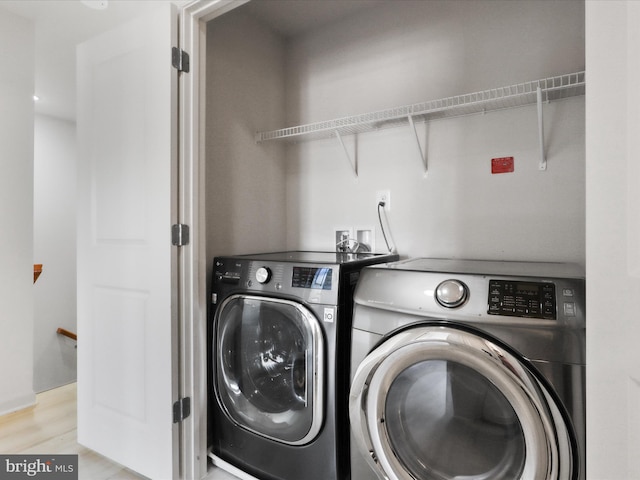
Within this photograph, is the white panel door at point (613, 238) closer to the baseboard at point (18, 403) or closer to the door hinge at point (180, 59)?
the door hinge at point (180, 59)

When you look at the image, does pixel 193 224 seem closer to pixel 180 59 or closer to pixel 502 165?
pixel 180 59

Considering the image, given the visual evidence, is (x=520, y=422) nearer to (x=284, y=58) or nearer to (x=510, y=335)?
(x=510, y=335)

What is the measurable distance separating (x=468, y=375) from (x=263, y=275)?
34.5 inches

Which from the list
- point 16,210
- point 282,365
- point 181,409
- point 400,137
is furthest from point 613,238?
point 16,210

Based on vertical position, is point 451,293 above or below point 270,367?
above

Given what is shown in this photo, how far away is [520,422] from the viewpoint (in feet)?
3.27

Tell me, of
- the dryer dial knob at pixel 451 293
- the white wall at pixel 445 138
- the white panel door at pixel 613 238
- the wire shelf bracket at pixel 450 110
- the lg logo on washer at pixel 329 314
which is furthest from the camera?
the white wall at pixel 445 138

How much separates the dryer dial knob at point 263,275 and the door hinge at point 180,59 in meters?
0.92

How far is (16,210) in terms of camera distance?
7.22 feet

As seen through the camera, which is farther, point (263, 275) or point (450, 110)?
point (450, 110)

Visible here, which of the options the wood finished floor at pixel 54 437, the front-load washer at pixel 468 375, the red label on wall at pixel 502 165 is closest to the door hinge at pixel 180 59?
the front-load washer at pixel 468 375

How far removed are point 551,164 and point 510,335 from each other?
100 cm

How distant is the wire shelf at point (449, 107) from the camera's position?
59.9 inches

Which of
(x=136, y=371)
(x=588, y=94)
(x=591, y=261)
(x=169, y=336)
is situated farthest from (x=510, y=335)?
(x=136, y=371)
